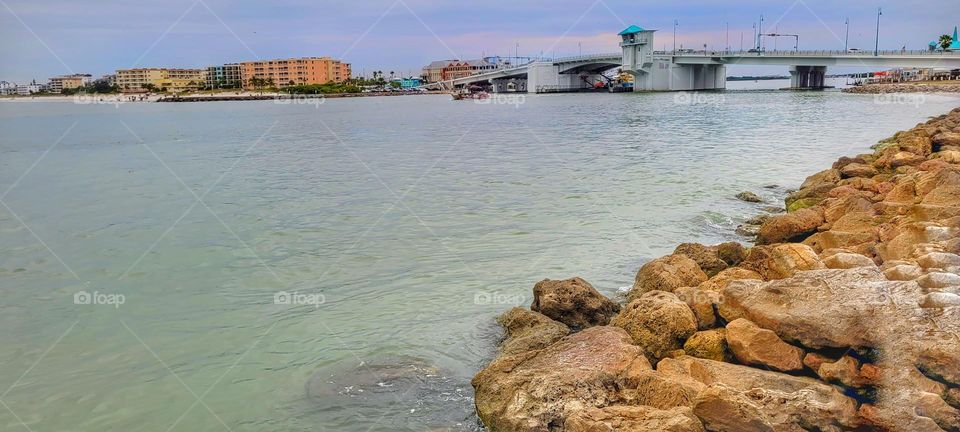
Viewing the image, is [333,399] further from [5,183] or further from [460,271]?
[5,183]

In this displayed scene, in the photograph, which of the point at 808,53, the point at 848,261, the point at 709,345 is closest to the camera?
the point at 709,345

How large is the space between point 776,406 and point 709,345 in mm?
1326

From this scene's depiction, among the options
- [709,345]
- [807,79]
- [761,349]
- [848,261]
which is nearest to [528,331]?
A: [709,345]

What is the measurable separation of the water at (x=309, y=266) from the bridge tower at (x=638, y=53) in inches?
3995

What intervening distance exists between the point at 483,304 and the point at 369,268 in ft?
10.1

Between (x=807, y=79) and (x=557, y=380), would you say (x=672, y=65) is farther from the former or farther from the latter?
(x=557, y=380)

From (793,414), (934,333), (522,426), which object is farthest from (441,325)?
(934,333)

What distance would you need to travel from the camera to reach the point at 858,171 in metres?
18.4

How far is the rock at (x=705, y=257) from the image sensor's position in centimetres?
1054

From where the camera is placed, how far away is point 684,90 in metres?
133

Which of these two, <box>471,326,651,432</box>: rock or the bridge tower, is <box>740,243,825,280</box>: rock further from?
the bridge tower

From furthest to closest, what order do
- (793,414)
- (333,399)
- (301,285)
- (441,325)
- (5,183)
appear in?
(5,183) < (301,285) < (441,325) < (333,399) < (793,414)

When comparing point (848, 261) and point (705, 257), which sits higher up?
point (848, 261)

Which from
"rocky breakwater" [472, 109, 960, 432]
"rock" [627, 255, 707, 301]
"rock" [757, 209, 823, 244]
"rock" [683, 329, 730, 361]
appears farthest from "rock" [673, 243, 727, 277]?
"rock" [683, 329, 730, 361]
